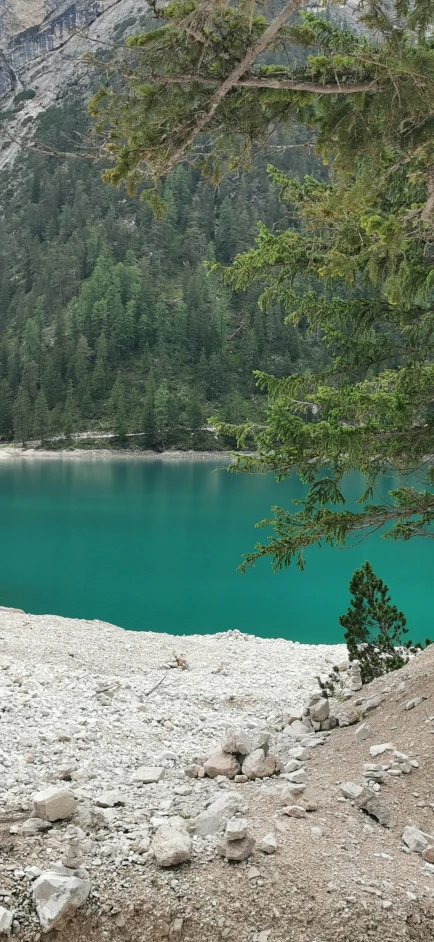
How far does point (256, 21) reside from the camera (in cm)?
499

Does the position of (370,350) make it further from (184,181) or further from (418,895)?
(184,181)

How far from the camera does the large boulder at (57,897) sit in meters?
5.04

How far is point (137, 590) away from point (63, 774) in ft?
77.5

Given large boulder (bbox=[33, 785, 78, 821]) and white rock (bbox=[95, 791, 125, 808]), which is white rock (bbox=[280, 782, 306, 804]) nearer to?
white rock (bbox=[95, 791, 125, 808])

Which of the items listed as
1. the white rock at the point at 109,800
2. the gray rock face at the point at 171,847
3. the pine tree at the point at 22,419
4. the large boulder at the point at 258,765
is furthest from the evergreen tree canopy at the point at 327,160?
the pine tree at the point at 22,419

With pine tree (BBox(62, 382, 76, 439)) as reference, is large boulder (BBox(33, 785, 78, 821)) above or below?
above

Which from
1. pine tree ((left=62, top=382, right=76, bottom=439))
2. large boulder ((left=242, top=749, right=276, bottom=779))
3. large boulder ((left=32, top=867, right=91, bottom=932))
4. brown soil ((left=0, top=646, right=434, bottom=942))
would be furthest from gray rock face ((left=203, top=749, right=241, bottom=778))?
pine tree ((left=62, top=382, right=76, bottom=439))

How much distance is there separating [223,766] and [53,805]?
86.7 inches

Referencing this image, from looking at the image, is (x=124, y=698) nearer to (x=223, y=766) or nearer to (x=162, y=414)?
(x=223, y=766)

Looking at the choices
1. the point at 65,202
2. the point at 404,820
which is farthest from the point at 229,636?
the point at 65,202

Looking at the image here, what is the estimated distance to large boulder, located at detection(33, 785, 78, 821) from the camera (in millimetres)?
6098

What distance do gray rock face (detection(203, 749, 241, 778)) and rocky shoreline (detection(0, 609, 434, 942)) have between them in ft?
0.05

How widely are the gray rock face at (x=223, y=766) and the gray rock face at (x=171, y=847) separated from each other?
1949 millimetres

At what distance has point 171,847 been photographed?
A: 554 centimetres
